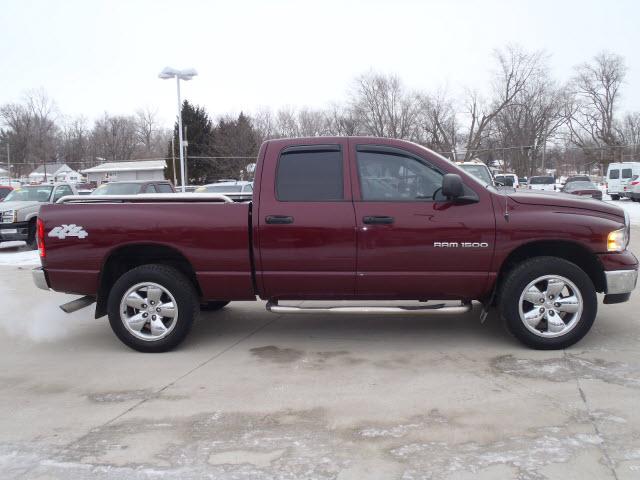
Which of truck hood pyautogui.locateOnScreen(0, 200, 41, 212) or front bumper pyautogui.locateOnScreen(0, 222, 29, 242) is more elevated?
truck hood pyautogui.locateOnScreen(0, 200, 41, 212)

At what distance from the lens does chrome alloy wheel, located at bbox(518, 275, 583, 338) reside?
203 inches

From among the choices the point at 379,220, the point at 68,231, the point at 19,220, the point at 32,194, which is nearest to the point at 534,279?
the point at 379,220

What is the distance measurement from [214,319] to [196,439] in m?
3.29

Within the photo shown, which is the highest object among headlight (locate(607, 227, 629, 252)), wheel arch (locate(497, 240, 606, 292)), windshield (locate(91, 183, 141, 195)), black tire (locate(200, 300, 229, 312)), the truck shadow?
windshield (locate(91, 183, 141, 195))

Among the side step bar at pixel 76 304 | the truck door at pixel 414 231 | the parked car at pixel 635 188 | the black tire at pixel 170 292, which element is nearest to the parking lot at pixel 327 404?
the black tire at pixel 170 292

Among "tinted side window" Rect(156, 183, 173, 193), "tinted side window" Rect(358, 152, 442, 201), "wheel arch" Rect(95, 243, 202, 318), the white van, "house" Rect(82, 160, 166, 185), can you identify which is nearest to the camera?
"tinted side window" Rect(358, 152, 442, 201)

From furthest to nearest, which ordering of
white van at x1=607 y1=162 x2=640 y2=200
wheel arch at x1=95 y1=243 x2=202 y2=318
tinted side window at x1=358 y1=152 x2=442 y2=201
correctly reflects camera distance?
white van at x1=607 y1=162 x2=640 y2=200 < wheel arch at x1=95 y1=243 x2=202 y2=318 < tinted side window at x1=358 y1=152 x2=442 y2=201

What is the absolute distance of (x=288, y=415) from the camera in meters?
4.05

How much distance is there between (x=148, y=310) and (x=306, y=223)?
172 centimetres

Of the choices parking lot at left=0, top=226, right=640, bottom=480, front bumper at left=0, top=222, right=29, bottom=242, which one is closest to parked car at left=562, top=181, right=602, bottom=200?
parking lot at left=0, top=226, right=640, bottom=480

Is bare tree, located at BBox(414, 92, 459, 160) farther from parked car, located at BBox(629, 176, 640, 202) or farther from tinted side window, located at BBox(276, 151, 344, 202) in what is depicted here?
tinted side window, located at BBox(276, 151, 344, 202)

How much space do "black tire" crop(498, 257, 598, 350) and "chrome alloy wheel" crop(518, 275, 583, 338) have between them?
3cm

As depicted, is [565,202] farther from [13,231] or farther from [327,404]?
[13,231]

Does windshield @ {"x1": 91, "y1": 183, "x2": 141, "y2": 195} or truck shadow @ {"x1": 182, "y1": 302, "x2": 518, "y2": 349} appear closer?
truck shadow @ {"x1": 182, "y1": 302, "x2": 518, "y2": 349}
